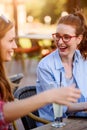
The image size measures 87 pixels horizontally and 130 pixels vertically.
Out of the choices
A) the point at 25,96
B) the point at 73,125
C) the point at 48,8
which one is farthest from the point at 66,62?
the point at 48,8

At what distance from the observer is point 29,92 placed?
4.02 metres

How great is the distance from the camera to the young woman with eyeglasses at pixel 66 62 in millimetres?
3633

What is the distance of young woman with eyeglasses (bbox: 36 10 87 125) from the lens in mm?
3633

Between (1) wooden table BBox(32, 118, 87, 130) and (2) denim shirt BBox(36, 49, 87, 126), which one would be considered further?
(2) denim shirt BBox(36, 49, 87, 126)

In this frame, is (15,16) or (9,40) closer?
(9,40)

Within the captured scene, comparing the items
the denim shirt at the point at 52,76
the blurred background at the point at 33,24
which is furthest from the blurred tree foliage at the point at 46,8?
the denim shirt at the point at 52,76

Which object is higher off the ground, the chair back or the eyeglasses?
the eyeglasses

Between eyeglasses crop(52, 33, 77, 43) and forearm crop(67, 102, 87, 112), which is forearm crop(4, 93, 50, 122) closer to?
forearm crop(67, 102, 87, 112)

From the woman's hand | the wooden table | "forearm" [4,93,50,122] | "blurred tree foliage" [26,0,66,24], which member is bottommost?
the wooden table

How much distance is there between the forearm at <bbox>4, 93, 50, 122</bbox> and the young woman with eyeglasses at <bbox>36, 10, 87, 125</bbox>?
1.35 meters

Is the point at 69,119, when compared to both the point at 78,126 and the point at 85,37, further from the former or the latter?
the point at 85,37

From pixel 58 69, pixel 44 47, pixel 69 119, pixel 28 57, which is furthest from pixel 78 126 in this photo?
pixel 28 57

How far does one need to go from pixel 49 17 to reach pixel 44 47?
54.8 inches

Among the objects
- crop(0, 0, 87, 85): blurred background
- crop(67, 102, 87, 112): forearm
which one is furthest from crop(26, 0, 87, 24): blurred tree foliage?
crop(67, 102, 87, 112): forearm
